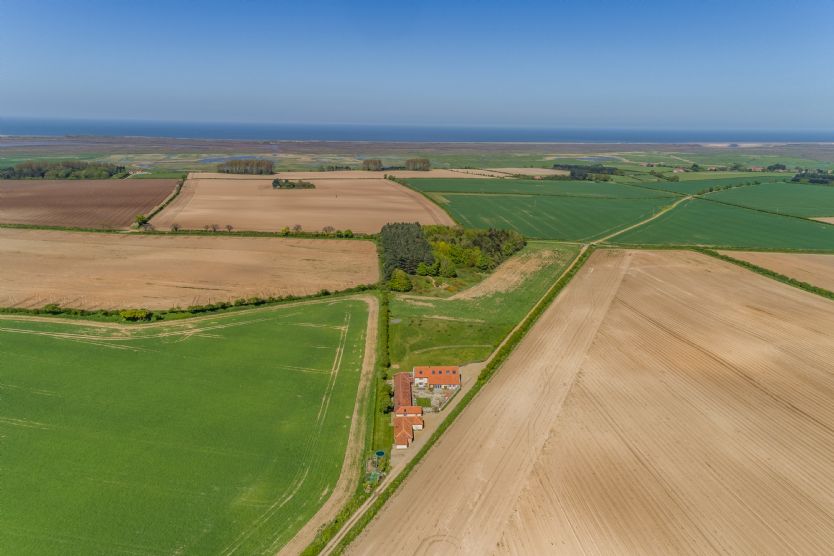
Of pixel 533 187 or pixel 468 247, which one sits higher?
pixel 533 187

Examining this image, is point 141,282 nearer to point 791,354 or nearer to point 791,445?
point 791,445

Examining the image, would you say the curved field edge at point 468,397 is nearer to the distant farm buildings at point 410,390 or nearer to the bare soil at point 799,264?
the distant farm buildings at point 410,390

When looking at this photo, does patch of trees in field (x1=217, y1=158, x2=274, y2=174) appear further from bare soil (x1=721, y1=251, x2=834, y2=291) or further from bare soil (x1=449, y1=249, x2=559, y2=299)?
bare soil (x1=721, y1=251, x2=834, y2=291)

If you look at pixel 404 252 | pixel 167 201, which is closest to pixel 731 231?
pixel 404 252

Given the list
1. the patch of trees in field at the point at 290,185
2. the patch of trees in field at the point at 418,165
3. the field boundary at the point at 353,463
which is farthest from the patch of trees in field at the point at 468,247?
the patch of trees in field at the point at 418,165

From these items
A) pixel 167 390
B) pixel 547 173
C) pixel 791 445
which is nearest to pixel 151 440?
pixel 167 390

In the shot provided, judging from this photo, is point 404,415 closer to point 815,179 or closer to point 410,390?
point 410,390

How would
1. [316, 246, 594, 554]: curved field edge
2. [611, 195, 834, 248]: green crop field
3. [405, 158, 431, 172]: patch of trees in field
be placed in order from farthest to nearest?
[405, 158, 431, 172]: patch of trees in field < [611, 195, 834, 248]: green crop field < [316, 246, 594, 554]: curved field edge

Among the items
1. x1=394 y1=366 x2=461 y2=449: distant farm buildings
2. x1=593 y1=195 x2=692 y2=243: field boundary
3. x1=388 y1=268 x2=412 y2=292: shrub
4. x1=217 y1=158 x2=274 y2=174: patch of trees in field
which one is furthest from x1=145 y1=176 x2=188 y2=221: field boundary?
x1=593 y1=195 x2=692 y2=243: field boundary
